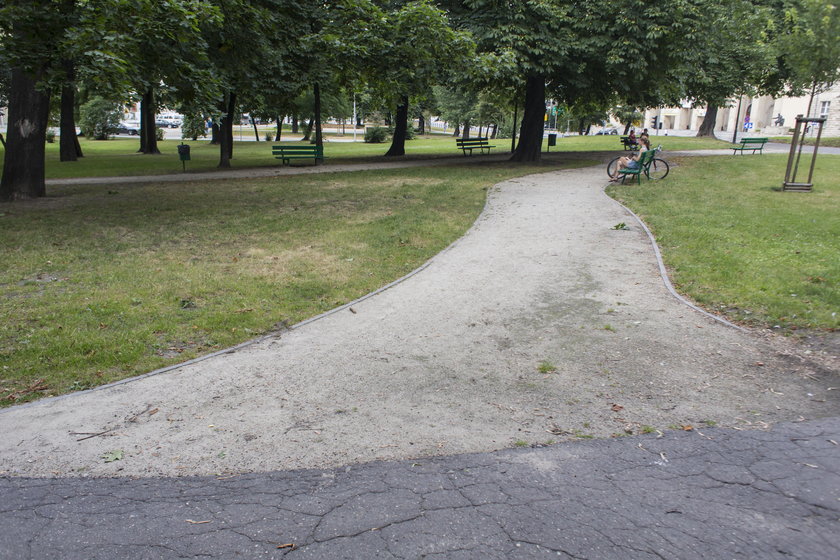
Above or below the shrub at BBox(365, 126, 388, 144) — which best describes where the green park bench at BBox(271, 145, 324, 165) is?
below

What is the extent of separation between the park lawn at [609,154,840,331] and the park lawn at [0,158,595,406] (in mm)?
3797

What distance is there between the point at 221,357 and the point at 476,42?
51.4 ft

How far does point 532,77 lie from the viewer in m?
22.6

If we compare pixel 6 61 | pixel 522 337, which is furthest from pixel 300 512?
pixel 6 61

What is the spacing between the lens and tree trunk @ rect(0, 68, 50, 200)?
45.1ft

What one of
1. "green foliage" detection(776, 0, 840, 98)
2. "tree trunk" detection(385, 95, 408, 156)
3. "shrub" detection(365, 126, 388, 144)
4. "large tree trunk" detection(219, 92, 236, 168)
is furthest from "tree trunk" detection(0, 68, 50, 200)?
"shrub" detection(365, 126, 388, 144)

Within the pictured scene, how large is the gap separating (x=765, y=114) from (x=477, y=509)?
251ft

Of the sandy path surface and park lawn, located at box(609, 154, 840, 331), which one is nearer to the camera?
the sandy path surface

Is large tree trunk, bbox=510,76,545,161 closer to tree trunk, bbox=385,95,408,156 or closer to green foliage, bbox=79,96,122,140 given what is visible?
tree trunk, bbox=385,95,408,156

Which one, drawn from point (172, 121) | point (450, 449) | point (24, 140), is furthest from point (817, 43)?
point (172, 121)

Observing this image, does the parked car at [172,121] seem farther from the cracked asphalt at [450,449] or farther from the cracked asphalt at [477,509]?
the cracked asphalt at [477,509]

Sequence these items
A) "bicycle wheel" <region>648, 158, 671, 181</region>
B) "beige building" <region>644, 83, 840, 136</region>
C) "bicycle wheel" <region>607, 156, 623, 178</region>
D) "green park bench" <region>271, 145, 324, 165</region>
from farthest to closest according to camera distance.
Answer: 1. "beige building" <region>644, 83, 840, 136</region>
2. "green park bench" <region>271, 145, 324, 165</region>
3. "bicycle wheel" <region>648, 158, 671, 181</region>
4. "bicycle wheel" <region>607, 156, 623, 178</region>

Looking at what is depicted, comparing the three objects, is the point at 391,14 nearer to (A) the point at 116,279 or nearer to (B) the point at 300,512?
(A) the point at 116,279

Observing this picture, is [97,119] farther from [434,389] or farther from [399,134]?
[434,389]
